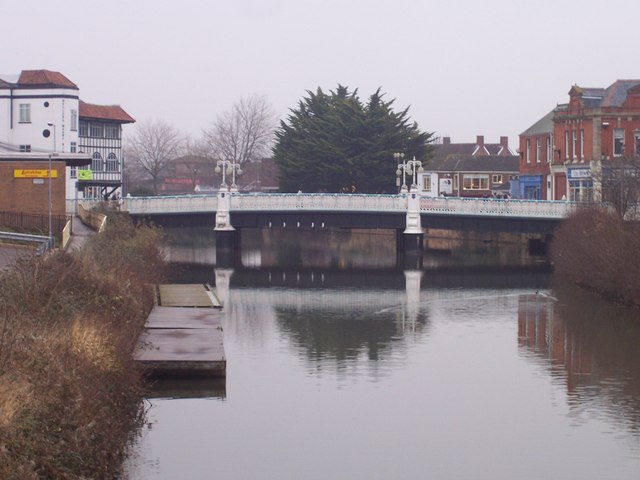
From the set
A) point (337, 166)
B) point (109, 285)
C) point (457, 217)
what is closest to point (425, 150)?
point (337, 166)

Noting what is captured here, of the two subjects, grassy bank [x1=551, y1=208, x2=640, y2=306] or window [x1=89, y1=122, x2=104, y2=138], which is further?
window [x1=89, y1=122, x2=104, y2=138]

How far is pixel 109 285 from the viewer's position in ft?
103

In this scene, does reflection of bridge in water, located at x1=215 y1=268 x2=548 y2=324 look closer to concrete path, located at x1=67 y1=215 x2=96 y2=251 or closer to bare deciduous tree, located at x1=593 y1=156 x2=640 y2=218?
bare deciduous tree, located at x1=593 y1=156 x2=640 y2=218

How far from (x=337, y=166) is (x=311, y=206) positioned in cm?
2248

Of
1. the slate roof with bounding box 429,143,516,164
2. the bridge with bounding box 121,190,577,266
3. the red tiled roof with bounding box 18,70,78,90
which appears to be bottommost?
the bridge with bounding box 121,190,577,266

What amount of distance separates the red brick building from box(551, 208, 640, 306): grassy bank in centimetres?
1520

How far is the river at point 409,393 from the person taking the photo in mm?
23000

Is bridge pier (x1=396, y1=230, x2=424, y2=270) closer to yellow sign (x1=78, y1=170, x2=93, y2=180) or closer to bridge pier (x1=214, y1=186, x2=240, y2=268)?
bridge pier (x1=214, y1=186, x2=240, y2=268)

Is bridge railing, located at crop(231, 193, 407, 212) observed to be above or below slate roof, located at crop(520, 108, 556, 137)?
below

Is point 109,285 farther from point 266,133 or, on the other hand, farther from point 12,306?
point 266,133

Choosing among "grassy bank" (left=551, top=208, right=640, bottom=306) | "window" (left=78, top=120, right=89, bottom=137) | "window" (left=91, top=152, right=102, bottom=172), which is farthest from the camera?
"window" (left=91, top=152, right=102, bottom=172)

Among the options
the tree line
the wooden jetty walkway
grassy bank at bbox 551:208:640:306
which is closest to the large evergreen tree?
the tree line

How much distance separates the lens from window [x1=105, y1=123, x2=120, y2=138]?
321 ft

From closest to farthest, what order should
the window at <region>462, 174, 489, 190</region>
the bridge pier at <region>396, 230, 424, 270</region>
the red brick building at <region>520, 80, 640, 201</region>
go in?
the bridge pier at <region>396, 230, 424, 270</region> < the red brick building at <region>520, 80, 640, 201</region> < the window at <region>462, 174, 489, 190</region>
